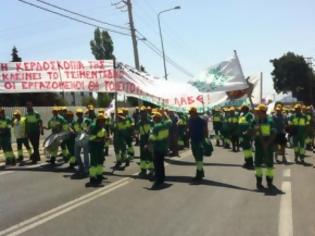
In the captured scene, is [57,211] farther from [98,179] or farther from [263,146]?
[263,146]

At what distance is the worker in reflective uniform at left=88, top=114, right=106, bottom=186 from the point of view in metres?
13.6

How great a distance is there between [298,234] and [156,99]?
9433 mm

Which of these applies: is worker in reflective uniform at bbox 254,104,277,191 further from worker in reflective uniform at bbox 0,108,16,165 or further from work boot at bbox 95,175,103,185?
worker in reflective uniform at bbox 0,108,16,165

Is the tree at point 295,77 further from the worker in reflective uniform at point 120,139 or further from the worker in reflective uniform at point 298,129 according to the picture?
the worker in reflective uniform at point 120,139

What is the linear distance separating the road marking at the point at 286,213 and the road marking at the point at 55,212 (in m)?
3.54

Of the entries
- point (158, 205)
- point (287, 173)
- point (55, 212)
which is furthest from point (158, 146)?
point (55, 212)

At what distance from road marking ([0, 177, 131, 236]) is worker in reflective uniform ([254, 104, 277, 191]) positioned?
3.05 metres

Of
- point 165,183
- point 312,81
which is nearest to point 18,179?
point 165,183

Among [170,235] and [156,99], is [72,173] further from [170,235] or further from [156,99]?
[170,235]

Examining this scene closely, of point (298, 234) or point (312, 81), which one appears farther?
point (312, 81)

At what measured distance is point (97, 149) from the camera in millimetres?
13867

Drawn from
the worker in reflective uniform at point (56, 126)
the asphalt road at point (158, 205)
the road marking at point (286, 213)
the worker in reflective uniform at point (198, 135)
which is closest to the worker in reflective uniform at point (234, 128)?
the asphalt road at point (158, 205)

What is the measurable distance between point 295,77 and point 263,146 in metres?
89.7

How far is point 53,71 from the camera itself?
18047 millimetres
